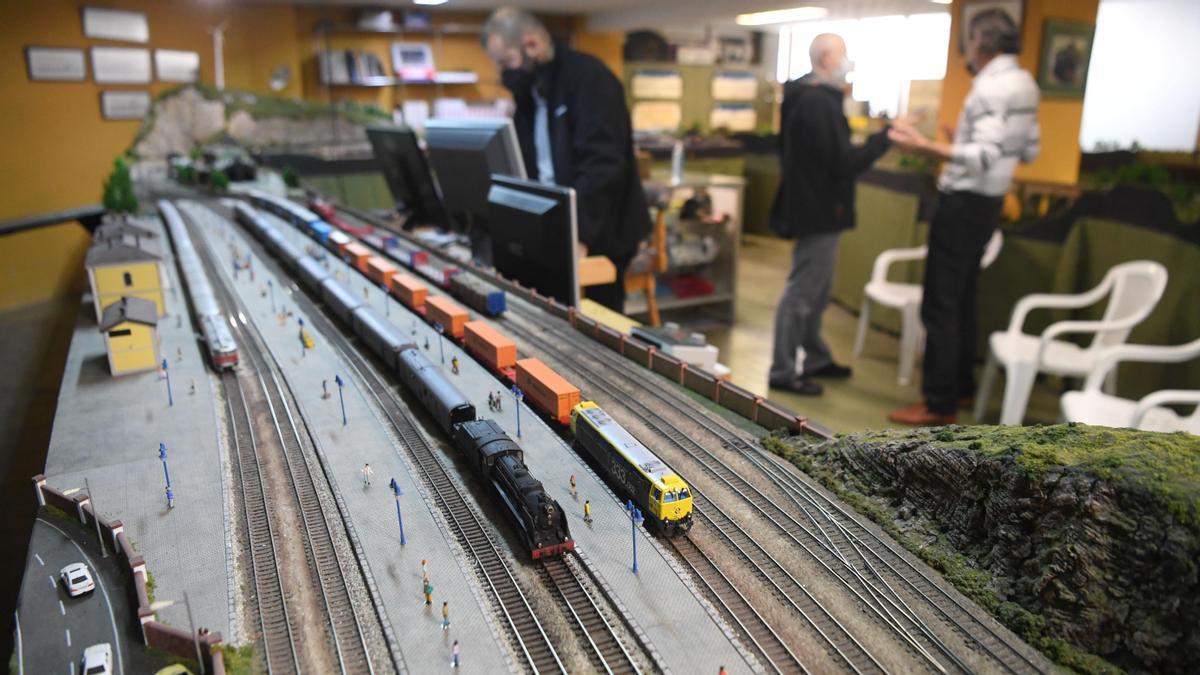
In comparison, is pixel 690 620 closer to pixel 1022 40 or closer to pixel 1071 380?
pixel 1071 380

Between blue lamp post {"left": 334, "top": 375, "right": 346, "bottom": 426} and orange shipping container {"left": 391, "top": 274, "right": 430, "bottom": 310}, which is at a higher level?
orange shipping container {"left": 391, "top": 274, "right": 430, "bottom": 310}

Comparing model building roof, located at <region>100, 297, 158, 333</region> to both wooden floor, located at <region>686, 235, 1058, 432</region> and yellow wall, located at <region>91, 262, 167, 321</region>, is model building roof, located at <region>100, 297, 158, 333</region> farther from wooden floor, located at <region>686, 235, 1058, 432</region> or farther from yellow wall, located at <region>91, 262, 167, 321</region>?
wooden floor, located at <region>686, 235, 1058, 432</region>

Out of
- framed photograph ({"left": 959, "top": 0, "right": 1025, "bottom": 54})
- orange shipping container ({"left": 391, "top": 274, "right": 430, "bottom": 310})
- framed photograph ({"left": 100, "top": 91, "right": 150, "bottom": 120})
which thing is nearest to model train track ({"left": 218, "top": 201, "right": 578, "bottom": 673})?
orange shipping container ({"left": 391, "top": 274, "right": 430, "bottom": 310})

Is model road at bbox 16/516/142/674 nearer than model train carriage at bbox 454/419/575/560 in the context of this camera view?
Yes

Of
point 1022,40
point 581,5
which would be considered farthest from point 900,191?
point 581,5

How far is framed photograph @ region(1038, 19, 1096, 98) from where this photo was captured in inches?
361

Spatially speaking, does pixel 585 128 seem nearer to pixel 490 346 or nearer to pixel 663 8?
pixel 490 346

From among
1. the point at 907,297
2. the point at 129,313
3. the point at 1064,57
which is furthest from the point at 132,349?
the point at 1064,57

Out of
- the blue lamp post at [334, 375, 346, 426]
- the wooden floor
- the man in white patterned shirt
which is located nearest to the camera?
the blue lamp post at [334, 375, 346, 426]

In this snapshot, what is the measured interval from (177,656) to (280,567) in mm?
415

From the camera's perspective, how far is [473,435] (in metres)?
2.76

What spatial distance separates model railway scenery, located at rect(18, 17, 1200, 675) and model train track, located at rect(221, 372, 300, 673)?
0.01m

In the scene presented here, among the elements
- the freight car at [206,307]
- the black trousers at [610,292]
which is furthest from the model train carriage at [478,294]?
the freight car at [206,307]

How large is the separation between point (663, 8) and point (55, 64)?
10664 millimetres
